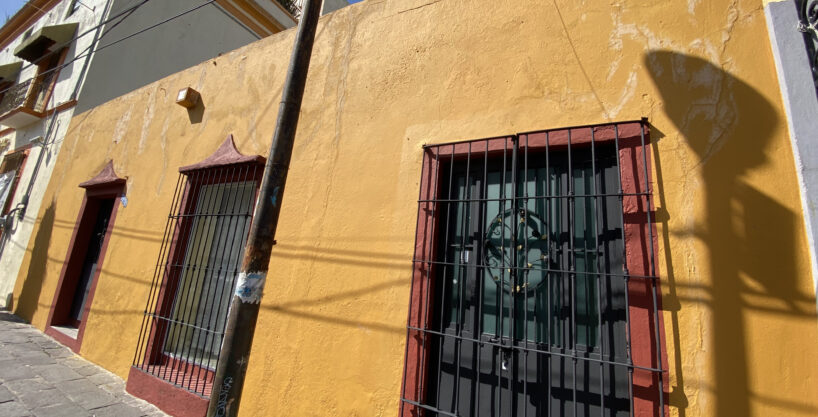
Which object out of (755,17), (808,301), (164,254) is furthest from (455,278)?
(164,254)

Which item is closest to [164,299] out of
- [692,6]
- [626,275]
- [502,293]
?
[502,293]

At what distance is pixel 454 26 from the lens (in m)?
3.08

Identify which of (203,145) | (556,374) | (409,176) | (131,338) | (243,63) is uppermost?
(243,63)

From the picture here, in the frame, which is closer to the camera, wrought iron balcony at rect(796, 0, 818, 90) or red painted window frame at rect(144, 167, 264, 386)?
wrought iron balcony at rect(796, 0, 818, 90)

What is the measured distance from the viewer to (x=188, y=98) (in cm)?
456

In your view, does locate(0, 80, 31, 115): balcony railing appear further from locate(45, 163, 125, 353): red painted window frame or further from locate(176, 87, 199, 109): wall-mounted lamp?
locate(176, 87, 199, 109): wall-mounted lamp

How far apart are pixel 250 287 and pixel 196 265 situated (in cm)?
244

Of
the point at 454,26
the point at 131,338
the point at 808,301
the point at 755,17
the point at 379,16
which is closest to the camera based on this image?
the point at 808,301

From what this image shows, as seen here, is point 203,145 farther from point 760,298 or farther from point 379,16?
point 760,298

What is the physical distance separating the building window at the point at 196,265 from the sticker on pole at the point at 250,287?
5.25 feet

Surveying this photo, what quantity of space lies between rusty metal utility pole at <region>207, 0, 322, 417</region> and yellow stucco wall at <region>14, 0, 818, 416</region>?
0.88m

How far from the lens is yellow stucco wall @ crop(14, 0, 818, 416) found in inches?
71.5

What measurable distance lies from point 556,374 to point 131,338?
4.31 m

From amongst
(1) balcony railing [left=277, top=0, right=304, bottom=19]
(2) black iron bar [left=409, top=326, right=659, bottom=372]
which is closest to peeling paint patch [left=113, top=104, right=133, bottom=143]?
(2) black iron bar [left=409, top=326, right=659, bottom=372]
